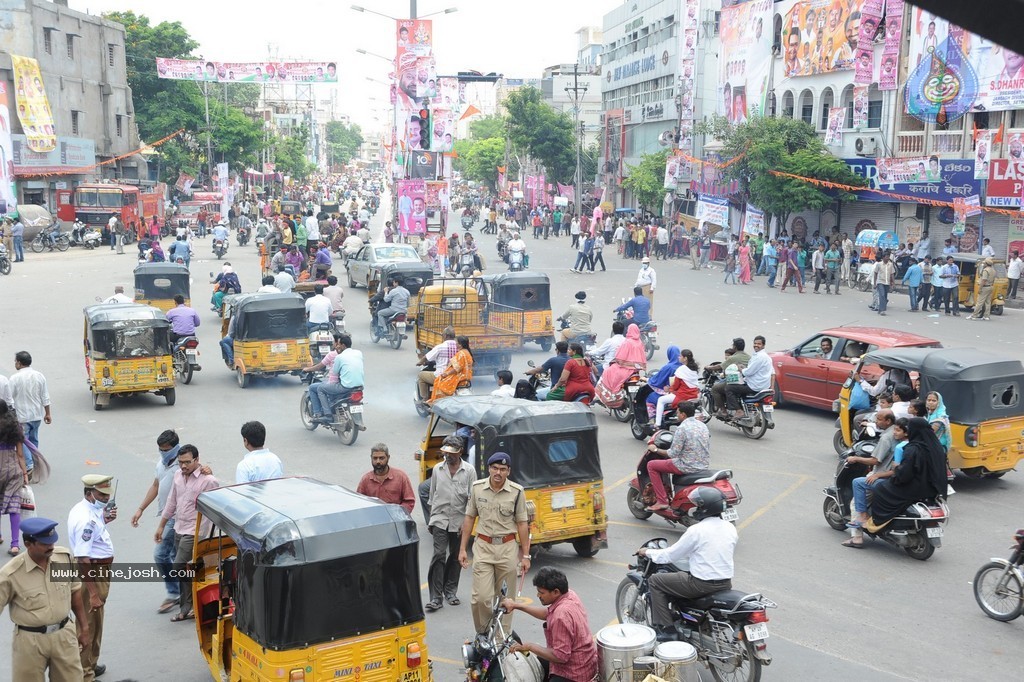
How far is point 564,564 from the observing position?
406 inches

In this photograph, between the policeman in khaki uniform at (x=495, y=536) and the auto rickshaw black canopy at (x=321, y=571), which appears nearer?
the auto rickshaw black canopy at (x=321, y=571)

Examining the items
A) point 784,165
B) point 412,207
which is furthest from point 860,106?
point 412,207

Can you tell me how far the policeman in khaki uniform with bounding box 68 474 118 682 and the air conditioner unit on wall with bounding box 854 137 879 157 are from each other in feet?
108

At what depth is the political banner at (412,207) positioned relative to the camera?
125 feet

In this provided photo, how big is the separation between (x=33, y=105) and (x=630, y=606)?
169 feet

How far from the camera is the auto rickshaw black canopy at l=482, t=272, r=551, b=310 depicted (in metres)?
22.1

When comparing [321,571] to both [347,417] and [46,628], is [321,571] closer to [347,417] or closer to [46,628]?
[46,628]

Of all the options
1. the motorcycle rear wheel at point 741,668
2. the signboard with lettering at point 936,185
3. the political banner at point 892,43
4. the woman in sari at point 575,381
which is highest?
the political banner at point 892,43

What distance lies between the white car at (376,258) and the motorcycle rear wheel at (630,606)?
23.8 meters

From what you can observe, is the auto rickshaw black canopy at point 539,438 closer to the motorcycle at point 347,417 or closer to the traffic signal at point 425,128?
the motorcycle at point 347,417

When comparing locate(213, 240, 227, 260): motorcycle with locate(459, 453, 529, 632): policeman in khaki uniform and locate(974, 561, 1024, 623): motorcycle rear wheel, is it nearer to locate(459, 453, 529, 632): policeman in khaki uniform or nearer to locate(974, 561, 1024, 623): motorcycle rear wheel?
locate(459, 453, 529, 632): policeman in khaki uniform

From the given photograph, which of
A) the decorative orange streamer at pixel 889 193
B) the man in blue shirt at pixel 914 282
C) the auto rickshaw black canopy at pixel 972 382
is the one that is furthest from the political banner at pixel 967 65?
the auto rickshaw black canopy at pixel 972 382

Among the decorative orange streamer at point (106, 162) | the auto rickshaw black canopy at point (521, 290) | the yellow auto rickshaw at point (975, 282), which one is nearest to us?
the auto rickshaw black canopy at point (521, 290)

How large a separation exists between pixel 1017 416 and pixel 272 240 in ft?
94.4
